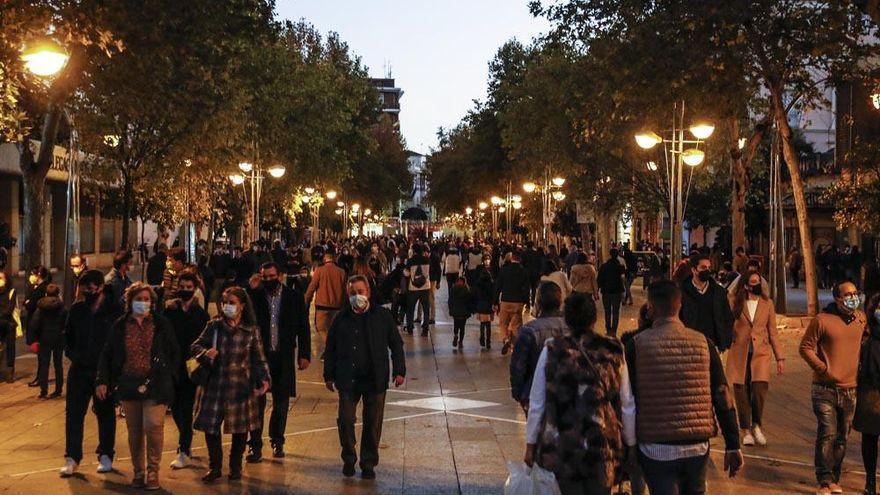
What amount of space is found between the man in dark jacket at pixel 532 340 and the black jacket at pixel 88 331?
12.9ft

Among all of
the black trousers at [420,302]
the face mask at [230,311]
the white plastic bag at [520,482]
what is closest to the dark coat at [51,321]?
the face mask at [230,311]

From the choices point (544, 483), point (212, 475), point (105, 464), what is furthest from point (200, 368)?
point (544, 483)

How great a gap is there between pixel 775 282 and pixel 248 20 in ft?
44.5

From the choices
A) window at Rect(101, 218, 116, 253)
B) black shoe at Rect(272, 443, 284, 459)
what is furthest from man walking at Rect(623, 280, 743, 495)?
window at Rect(101, 218, 116, 253)

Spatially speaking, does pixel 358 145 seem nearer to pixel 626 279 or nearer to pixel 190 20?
pixel 626 279

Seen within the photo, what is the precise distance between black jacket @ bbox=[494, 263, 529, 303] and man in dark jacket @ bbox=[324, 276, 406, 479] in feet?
30.8

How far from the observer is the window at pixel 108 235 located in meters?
59.7

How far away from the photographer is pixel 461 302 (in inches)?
813

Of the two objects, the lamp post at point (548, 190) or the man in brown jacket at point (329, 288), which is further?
the lamp post at point (548, 190)

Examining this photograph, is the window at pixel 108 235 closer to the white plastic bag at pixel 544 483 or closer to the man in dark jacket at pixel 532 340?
the man in dark jacket at pixel 532 340

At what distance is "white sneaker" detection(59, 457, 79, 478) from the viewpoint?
31.6 feet

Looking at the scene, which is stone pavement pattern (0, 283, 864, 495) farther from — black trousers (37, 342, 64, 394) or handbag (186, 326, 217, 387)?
handbag (186, 326, 217, 387)

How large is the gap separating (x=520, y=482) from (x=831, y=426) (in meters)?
3.91

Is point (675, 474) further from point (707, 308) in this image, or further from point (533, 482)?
point (707, 308)
